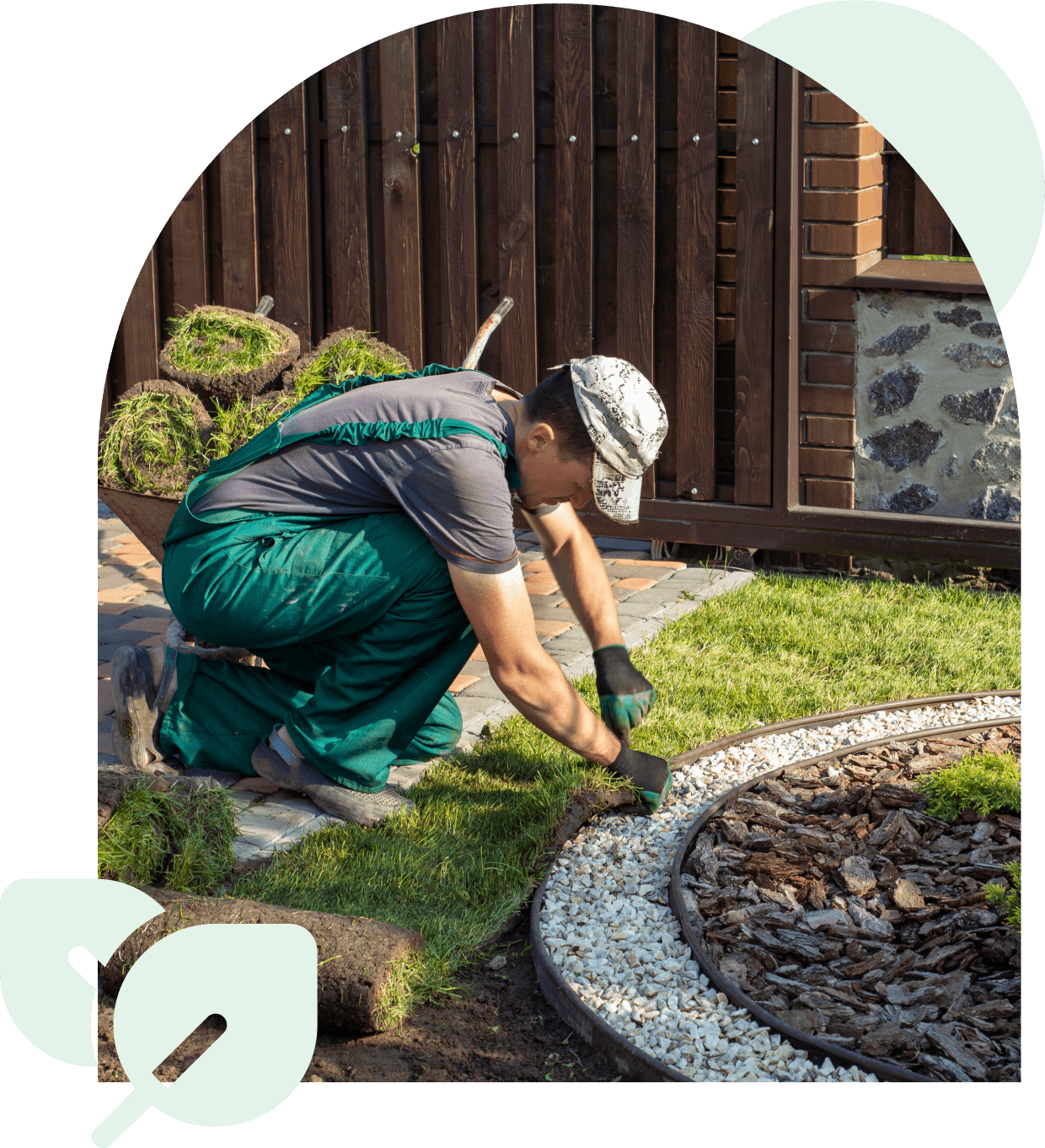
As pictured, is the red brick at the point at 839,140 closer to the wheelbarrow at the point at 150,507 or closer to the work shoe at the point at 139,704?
the wheelbarrow at the point at 150,507

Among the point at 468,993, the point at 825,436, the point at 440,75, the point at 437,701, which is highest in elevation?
the point at 440,75

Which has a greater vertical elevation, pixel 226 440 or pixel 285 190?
pixel 285 190

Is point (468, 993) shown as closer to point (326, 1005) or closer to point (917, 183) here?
point (326, 1005)

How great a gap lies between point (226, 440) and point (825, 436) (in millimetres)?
2479

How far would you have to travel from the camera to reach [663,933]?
316cm

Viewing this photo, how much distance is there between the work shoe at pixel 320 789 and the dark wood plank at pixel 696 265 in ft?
8.47

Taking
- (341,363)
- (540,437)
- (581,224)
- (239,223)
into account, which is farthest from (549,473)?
(239,223)

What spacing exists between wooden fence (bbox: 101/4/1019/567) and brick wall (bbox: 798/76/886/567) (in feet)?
0.23

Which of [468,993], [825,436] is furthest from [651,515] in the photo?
[468,993]

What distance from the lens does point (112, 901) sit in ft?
8.42

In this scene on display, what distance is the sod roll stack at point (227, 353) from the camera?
5.21 metres

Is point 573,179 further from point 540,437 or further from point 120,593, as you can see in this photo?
point 540,437

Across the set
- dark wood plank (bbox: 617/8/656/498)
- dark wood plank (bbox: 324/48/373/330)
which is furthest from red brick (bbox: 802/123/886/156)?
dark wood plank (bbox: 324/48/373/330)

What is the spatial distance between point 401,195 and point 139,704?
123 inches
